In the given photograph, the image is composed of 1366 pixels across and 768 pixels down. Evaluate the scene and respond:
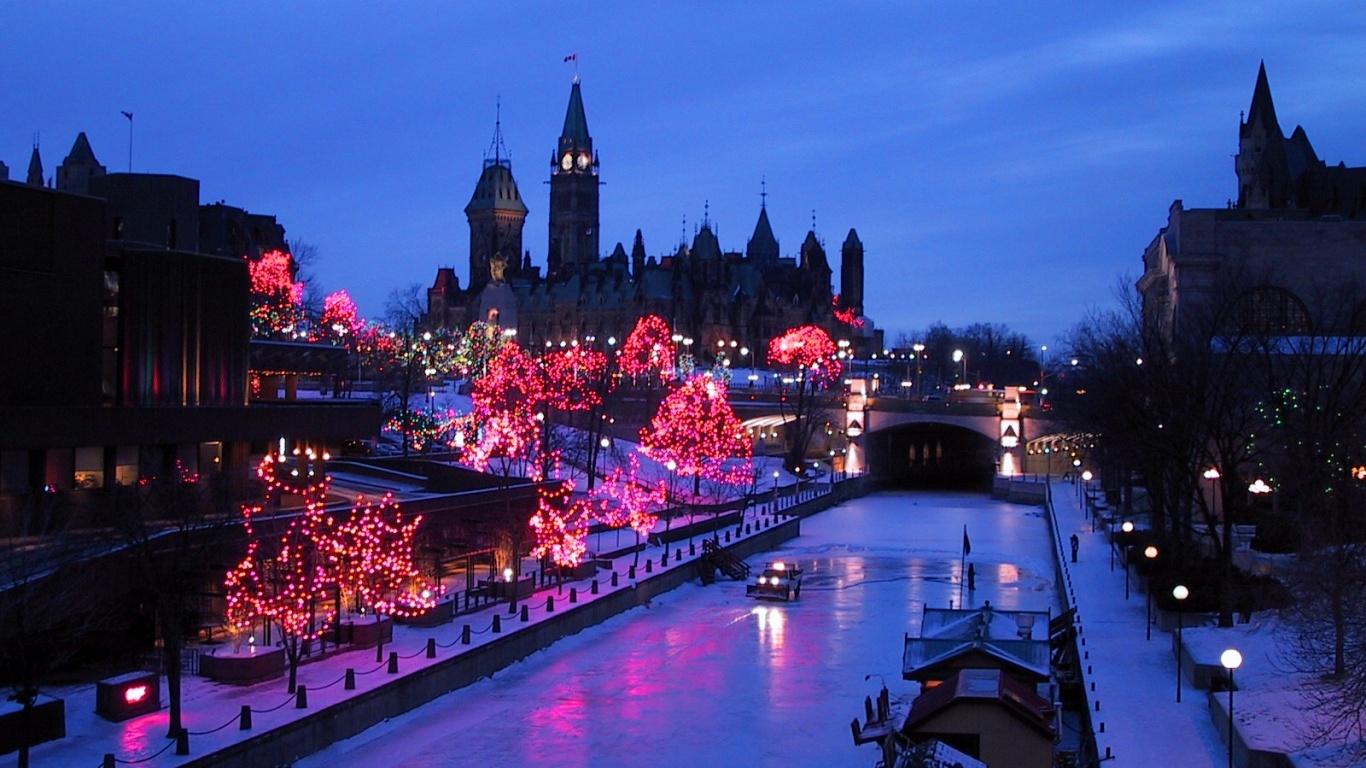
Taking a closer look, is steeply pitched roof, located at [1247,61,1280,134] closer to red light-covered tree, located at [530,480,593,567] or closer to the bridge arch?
the bridge arch

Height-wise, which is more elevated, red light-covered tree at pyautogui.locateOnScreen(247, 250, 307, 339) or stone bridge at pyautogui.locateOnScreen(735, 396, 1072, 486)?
red light-covered tree at pyautogui.locateOnScreen(247, 250, 307, 339)

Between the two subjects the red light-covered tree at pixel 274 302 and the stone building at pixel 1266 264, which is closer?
the stone building at pixel 1266 264

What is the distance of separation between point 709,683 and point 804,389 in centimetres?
7647

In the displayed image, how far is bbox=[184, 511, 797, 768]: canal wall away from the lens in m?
24.1

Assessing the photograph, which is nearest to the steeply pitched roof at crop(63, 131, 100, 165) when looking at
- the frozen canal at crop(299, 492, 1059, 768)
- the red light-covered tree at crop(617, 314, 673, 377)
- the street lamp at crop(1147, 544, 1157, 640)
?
the red light-covered tree at crop(617, 314, 673, 377)

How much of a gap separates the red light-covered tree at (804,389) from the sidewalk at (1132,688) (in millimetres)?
47906

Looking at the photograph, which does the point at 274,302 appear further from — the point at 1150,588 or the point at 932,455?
the point at 932,455

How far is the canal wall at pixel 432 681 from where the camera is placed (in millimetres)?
24125

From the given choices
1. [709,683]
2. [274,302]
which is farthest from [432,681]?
[274,302]

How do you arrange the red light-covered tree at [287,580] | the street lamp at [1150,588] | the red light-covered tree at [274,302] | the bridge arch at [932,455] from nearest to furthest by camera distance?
the red light-covered tree at [287,580]
the street lamp at [1150,588]
the red light-covered tree at [274,302]
the bridge arch at [932,455]

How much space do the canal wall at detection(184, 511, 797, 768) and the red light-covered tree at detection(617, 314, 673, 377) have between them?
4720 cm

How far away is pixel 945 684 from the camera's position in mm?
26891

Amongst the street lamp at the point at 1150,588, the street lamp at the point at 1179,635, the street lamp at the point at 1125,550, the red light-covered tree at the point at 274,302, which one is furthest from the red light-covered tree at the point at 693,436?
the street lamp at the point at 1179,635

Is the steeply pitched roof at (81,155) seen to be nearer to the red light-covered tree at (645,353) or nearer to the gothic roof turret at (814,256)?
the red light-covered tree at (645,353)
